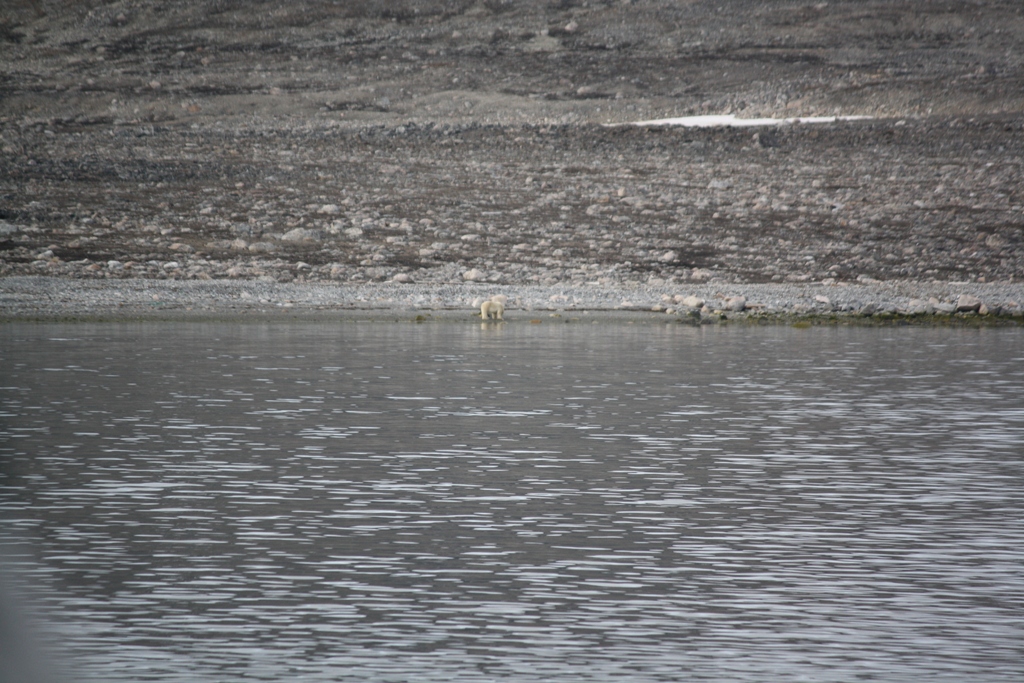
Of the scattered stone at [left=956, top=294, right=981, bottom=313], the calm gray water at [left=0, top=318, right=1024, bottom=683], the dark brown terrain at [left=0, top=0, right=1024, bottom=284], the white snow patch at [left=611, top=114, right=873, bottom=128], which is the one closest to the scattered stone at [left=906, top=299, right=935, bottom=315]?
the scattered stone at [left=956, top=294, right=981, bottom=313]

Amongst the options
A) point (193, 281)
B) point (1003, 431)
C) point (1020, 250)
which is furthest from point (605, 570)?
point (1020, 250)

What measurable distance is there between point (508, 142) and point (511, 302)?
13.6 metres

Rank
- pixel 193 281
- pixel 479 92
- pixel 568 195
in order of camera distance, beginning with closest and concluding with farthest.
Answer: pixel 193 281 < pixel 568 195 < pixel 479 92

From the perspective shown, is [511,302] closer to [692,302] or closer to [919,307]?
[692,302]

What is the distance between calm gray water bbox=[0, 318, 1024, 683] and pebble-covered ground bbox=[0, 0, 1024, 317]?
1175cm

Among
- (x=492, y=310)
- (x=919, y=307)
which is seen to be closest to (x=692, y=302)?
(x=492, y=310)

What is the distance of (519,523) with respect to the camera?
6.50 meters

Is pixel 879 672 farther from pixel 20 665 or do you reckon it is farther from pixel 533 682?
pixel 20 665

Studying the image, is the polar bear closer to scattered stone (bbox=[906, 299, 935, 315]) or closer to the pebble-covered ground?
the pebble-covered ground

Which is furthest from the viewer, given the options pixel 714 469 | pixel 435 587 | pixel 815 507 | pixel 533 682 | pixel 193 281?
pixel 193 281

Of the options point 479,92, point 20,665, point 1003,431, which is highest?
point 479,92

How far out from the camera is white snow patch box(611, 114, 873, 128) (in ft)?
120

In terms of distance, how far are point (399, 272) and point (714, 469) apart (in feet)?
55.5

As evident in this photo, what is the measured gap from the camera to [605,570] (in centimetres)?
559
